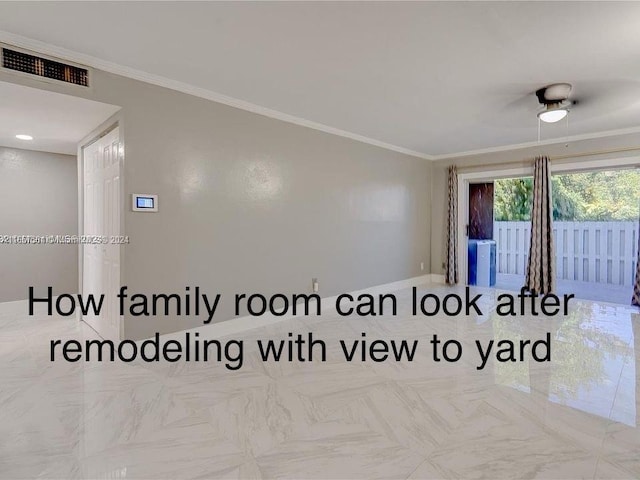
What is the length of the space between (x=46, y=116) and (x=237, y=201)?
188cm

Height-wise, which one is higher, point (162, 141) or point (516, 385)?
point (162, 141)

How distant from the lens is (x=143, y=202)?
Answer: 3.12 metres

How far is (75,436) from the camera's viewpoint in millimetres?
1948

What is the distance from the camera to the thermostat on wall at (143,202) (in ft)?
10.1

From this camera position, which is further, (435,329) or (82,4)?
(435,329)

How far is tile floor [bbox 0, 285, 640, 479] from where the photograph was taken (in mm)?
1728

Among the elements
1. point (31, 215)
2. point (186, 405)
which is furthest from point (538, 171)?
point (31, 215)

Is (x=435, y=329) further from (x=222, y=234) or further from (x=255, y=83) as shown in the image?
(x=255, y=83)

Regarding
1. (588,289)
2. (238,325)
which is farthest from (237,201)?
(588,289)

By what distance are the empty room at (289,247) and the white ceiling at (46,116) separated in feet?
0.11

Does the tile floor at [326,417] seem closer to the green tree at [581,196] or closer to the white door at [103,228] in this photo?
the white door at [103,228]

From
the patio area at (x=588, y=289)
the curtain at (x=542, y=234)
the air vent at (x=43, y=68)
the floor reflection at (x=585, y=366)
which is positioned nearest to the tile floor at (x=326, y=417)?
the floor reflection at (x=585, y=366)

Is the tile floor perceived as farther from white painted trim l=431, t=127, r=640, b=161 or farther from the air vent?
white painted trim l=431, t=127, r=640, b=161

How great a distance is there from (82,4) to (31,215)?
12.9 feet
